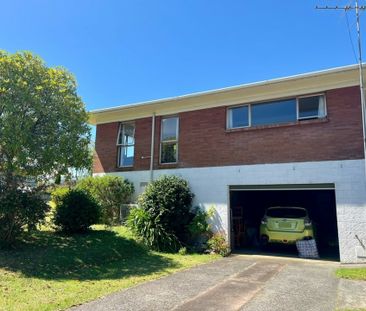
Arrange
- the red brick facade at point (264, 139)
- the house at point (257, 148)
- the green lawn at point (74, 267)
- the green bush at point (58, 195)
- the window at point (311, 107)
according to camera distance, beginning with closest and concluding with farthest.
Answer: the green lawn at point (74, 267) < the house at point (257, 148) < the red brick facade at point (264, 139) < the window at point (311, 107) < the green bush at point (58, 195)

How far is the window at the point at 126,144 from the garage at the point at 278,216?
512 centimetres

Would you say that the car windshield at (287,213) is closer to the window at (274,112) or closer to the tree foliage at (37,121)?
the window at (274,112)

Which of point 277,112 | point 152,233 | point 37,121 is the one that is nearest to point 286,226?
point 277,112

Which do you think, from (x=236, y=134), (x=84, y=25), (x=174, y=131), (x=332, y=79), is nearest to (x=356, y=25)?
(x=332, y=79)

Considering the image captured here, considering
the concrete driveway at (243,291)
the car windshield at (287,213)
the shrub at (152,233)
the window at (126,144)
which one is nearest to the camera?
the concrete driveway at (243,291)

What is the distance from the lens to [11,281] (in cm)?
743

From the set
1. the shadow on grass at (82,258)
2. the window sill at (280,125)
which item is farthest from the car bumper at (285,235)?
the shadow on grass at (82,258)

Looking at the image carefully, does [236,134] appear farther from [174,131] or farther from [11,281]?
[11,281]

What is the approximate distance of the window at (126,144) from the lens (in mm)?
16062

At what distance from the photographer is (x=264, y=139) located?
12234 millimetres

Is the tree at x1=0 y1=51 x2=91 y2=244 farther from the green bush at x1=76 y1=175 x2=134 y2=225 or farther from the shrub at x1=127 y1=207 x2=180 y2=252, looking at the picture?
the green bush at x1=76 y1=175 x2=134 y2=225

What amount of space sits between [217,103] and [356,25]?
5285 mm

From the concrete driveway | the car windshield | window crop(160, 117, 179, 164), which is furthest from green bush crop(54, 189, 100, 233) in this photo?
the car windshield

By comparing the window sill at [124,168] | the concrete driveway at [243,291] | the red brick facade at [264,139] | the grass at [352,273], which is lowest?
the concrete driveway at [243,291]
